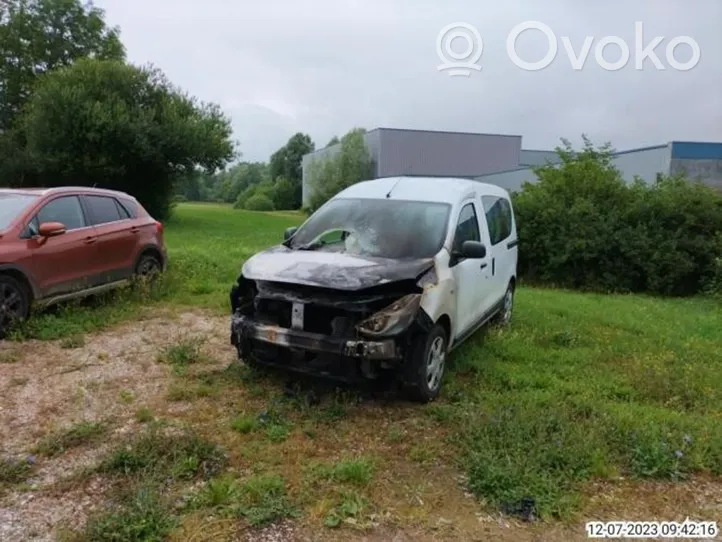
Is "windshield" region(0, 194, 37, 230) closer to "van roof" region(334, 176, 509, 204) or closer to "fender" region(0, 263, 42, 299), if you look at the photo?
"fender" region(0, 263, 42, 299)

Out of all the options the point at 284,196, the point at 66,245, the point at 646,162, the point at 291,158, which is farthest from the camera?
the point at 291,158

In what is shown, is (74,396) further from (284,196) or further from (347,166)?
(284,196)

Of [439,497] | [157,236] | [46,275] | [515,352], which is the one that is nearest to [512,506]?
[439,497]

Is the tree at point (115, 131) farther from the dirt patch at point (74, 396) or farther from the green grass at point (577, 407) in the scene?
the green grass at point (577, 407)

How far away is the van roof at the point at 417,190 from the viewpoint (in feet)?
18.6

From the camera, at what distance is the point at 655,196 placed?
14758mm

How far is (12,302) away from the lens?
20.1 feet

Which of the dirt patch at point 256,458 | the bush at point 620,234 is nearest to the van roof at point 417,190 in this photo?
the dirt patch at point 256,458

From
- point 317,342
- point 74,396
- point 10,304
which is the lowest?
point 74,396

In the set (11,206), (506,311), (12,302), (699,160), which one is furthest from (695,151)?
(12,302)

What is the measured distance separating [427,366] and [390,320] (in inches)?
23.8

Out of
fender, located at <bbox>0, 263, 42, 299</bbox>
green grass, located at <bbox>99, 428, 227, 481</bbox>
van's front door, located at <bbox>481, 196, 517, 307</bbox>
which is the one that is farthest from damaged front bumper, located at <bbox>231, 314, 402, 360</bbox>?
fender, located at <bbox>0, 263, 42, 299</bbox>

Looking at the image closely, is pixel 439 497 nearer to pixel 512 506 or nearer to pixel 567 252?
pixel 512 506

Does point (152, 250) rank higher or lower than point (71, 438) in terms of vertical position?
higher
